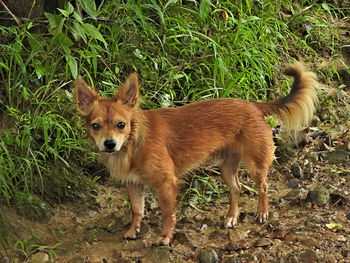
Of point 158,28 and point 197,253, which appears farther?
point 158,28

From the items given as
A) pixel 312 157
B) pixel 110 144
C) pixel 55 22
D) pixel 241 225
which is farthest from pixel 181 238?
pixel 55 22

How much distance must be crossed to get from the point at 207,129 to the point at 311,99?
0.88 meters

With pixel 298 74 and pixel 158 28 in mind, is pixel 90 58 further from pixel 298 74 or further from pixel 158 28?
pixel 298 74

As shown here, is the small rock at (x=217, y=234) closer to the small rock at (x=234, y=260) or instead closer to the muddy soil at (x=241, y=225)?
the muddy soil at (x=241, y=225)

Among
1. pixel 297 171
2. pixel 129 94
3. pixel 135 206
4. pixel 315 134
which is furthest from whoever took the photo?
pixel 315 134

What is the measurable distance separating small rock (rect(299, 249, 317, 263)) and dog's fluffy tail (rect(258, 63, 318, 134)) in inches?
44.5

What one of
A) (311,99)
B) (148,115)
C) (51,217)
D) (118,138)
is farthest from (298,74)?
(51,217)

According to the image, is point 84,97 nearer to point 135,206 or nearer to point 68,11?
point 68,11

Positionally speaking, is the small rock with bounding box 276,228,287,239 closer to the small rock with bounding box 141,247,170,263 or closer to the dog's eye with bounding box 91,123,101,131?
the small rock with bounding box 141,247,170,263

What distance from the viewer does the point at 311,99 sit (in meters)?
4.48

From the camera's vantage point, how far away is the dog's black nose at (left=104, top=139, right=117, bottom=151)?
3822 millimetres

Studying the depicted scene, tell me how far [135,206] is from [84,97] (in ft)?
3.09

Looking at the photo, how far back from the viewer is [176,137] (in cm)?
427

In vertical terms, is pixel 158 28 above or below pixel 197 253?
above
